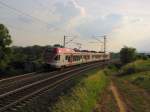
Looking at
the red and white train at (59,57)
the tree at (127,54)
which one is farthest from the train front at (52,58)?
the tree at (127,54)

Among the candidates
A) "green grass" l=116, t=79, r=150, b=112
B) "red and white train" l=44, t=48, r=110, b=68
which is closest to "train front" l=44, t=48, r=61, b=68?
"red and white train" l=44, t=48, r=110, b=68

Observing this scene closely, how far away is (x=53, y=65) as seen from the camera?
137 ft

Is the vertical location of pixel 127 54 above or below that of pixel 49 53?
above

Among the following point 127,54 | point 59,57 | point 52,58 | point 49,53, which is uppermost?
point 127,54

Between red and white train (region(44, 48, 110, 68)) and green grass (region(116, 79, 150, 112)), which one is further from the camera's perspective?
red and white train (region(44, 48, 110, 68))

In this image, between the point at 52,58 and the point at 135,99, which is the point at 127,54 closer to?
the point at 52,58

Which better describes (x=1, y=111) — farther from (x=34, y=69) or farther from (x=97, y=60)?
(x=97, y=60)

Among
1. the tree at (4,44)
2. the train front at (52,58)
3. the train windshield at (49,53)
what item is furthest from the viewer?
the tree at (4,44)

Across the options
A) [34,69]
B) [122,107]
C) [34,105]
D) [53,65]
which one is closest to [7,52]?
[34,69]

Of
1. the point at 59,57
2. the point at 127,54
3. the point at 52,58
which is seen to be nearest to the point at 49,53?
the point at 52,58

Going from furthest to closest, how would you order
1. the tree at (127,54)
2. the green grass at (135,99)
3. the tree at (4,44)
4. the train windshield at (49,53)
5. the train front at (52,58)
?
the tree at (127,54) < the tree at (4,44) < the train windshield at (49,53) < the train front at (52,58) < the green grass at (135,99)

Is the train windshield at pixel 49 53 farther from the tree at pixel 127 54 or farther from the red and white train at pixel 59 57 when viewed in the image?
the tree at pixel 127 54

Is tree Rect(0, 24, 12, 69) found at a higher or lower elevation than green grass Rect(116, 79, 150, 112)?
higher

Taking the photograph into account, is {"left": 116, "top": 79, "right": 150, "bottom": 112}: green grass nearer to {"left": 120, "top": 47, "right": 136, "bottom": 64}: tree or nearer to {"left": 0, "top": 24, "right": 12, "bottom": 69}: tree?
{"left": 0, "top": 24, "right": 12, "bottom": 69}: tree
